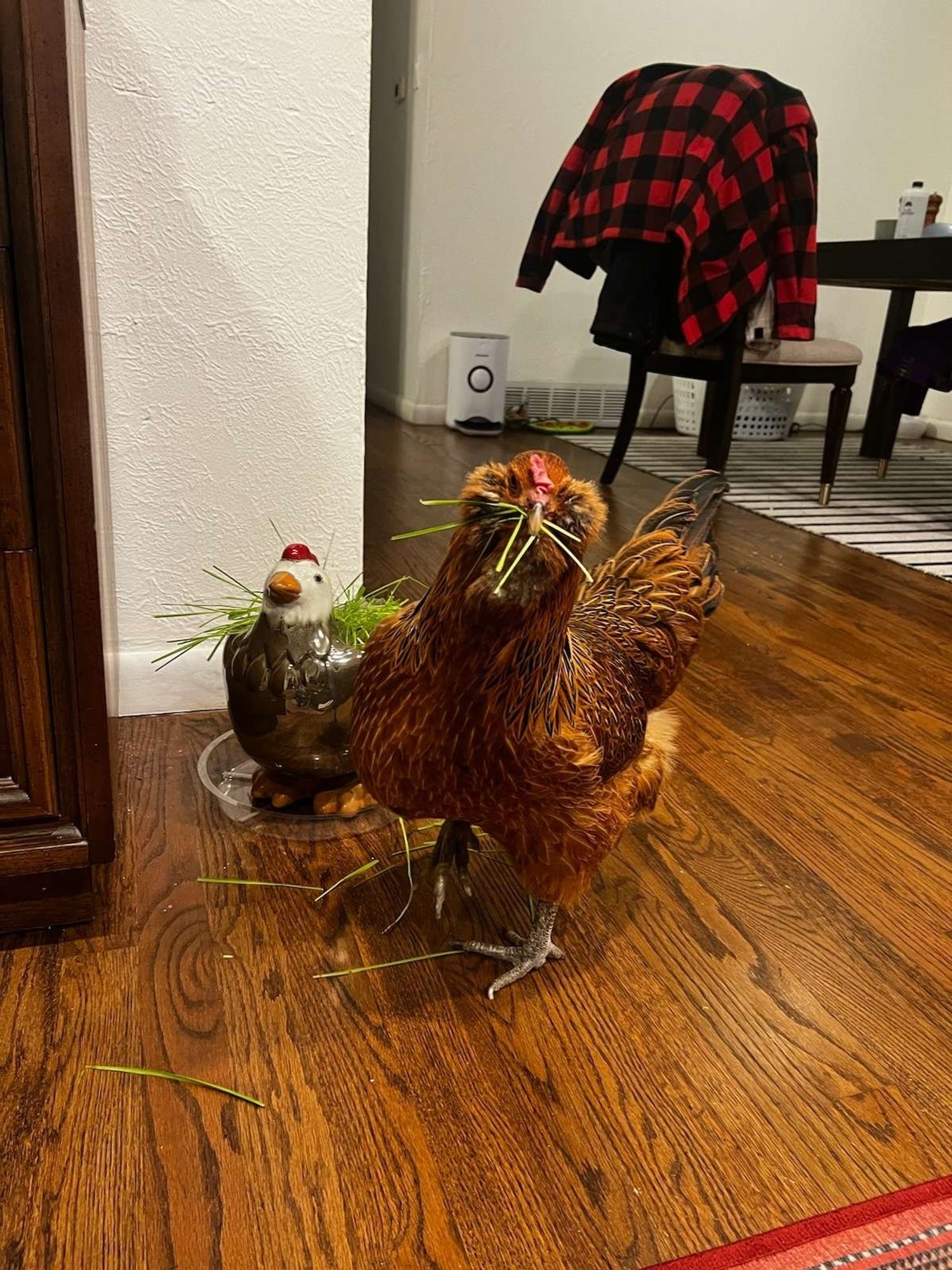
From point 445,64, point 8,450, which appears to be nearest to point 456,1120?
point 8,450

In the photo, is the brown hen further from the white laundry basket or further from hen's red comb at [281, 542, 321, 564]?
the white laundry basket

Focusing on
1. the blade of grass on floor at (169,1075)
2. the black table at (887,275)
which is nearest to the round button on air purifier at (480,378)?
the black table at (887,275)

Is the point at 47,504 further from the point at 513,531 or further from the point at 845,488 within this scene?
the point at 845,488

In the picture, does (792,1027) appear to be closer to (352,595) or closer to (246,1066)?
(246,1066)

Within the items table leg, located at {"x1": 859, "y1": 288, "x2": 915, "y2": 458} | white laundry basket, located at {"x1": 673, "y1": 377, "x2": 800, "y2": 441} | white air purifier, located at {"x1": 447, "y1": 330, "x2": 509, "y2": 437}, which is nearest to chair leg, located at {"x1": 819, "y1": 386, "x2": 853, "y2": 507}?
table leg, located at {"x1": 859, "y1": 288, "x2": 915, "y2": 458}

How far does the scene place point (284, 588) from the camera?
3.50 feet

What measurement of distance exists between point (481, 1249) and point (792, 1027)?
39 cm

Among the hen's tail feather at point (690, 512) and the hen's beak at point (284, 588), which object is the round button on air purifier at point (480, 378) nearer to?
the hen's tail feather at point (690, 512)

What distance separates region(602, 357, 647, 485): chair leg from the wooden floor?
1934 millimetres

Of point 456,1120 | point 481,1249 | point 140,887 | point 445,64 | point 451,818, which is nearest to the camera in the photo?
point 481,1249

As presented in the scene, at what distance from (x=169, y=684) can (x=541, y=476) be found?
2.86ft

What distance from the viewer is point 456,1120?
752 millimetres

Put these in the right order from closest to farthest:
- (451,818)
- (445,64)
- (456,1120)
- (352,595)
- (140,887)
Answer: (456,1120)
(451,818)
(140,887)
(352,595)
(445,64)

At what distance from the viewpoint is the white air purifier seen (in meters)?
3.92
